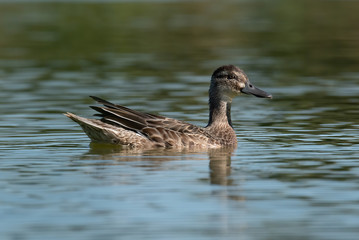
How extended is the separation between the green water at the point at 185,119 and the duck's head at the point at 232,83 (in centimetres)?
71

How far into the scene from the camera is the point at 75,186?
11.0 m

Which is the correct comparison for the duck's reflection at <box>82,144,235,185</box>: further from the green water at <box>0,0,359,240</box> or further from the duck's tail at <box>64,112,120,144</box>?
the duck's tail at <box>64,112,120,144</box>

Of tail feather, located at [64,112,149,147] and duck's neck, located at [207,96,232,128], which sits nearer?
tail feather, located at [64,112,149,147]

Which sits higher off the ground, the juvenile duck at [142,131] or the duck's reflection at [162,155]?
the juvenile duck at [142,131]

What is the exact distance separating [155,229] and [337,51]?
18716mm

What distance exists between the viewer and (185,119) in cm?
1691

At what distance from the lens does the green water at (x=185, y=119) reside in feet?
31.2

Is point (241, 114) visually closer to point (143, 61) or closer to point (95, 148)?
point (95, 148)

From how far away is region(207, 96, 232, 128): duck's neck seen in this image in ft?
48.6

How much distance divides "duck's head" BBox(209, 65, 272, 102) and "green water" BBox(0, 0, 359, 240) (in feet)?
2.34

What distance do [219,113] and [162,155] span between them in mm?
1849

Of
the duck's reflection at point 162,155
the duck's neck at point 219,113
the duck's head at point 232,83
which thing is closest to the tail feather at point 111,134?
the duck's reflection at point 162,155

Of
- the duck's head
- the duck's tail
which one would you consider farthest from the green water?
the duck's head

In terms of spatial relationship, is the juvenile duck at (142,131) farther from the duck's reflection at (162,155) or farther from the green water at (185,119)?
the green water at (185,119)
